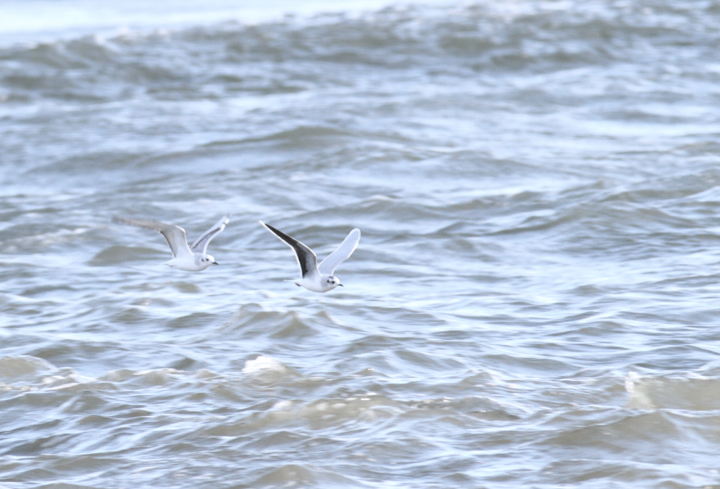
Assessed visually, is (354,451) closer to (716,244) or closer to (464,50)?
(716,244)

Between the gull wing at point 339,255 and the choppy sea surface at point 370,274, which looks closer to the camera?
the choppy sea surface at point 370,274

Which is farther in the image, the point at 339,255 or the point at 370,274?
the point at 370,274

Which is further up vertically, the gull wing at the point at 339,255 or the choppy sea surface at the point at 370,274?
the gull wing at the point at 339,255

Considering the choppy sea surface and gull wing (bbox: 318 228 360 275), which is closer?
the choppy sea surface

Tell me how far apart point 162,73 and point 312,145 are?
20.4ft

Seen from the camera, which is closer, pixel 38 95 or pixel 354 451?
pixel 354 451

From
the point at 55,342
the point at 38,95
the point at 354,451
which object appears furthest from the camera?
the point at 38,95

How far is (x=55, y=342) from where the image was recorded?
762 centimetres

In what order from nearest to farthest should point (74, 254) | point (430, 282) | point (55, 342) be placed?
point (55, 342) → point (430, 282) → point (74, 254)

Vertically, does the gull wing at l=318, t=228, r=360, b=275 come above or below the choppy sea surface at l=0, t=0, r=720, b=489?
above

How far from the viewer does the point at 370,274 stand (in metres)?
9.33

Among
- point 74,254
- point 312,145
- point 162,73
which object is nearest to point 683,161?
point 312,145

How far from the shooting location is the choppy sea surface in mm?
5938

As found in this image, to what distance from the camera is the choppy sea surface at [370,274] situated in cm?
594
